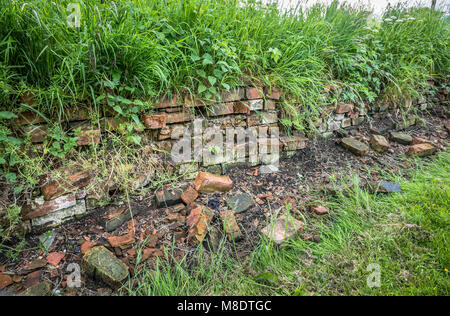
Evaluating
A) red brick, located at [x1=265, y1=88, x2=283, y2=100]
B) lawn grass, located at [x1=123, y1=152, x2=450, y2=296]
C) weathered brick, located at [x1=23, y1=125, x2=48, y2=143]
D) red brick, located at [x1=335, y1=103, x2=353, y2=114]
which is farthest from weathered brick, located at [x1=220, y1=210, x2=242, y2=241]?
red brick, located at [x1=335, y1=103, x2=353, y2=114]

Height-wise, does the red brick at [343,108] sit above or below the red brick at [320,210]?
above

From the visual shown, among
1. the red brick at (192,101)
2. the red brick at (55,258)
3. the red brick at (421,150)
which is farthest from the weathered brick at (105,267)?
the red brick at (421,150)

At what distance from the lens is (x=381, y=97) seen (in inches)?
124

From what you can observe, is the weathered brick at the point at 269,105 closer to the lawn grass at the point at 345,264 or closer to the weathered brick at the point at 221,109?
the weathered brick at the point at 221,109

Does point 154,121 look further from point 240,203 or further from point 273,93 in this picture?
point 273,93

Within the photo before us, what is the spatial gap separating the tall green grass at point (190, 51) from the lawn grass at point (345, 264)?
117 centimetres

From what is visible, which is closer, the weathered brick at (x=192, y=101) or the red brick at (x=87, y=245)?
the red brick at (x=87, y=245)

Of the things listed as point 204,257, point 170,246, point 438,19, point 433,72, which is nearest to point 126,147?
point 170,246

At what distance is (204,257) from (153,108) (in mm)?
1140

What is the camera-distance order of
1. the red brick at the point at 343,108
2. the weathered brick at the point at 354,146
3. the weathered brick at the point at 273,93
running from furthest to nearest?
the red brick at the point at 343,108, the weathered brick at the point at 354,146, the weathered brick at the point at 273,93

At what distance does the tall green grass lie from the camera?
5.32ft

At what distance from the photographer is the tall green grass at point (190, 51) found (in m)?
1.62

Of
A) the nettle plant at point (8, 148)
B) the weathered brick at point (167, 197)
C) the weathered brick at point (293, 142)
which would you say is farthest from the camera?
the weathered brick at point (293, 142)
